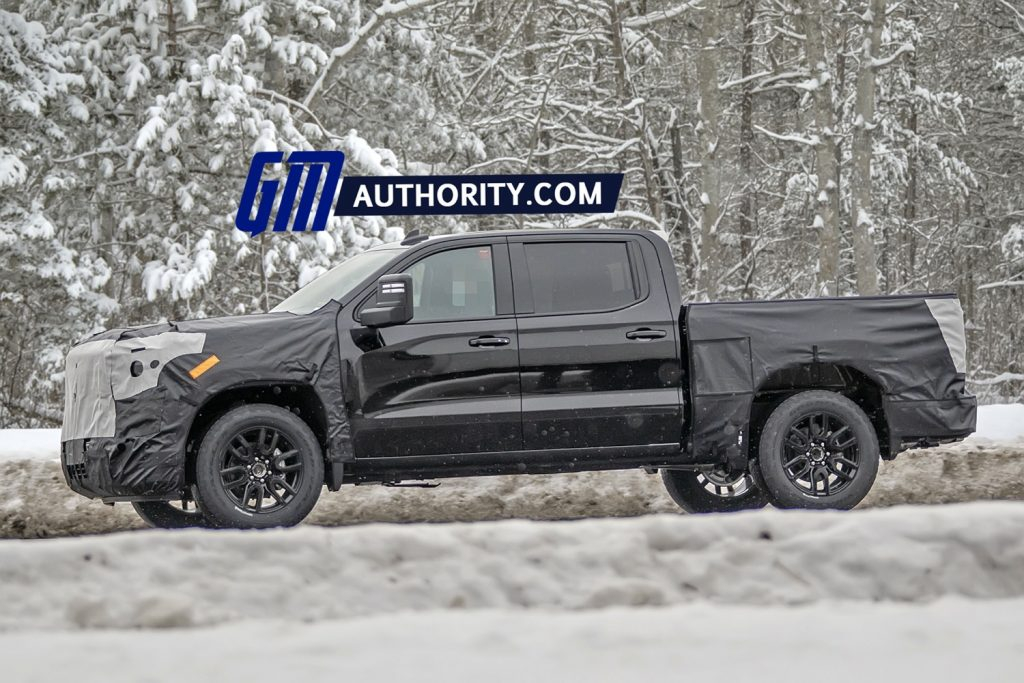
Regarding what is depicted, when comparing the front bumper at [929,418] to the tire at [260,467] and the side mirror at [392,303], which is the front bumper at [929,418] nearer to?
the side mirror at [392,303]

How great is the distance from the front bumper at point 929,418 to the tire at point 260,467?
3.78 metres

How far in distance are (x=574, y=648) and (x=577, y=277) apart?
518cm

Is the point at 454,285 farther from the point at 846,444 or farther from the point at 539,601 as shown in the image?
the point at 539,601

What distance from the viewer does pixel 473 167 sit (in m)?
23.4

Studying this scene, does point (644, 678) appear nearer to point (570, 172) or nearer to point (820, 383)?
point (820, 383)

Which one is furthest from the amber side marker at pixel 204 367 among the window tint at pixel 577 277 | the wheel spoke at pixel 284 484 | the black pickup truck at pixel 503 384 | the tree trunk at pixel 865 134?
the tree trunk at pixel 865 134

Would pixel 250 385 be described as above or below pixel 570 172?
below

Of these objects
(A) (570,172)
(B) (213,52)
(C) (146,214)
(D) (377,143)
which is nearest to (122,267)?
(C) (146,214)

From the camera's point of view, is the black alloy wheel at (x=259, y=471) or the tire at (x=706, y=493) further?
the tire at (x=706, y=493)

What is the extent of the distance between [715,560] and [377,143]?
20750 mm

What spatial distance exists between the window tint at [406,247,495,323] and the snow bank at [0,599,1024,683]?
14.4 ft

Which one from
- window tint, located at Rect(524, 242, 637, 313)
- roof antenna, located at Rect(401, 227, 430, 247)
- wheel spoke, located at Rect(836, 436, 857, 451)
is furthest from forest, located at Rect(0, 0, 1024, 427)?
wheel spoke, located at Rect(836, 436, 857, 451)

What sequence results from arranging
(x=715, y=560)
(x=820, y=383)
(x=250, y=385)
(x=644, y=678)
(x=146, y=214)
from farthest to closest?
(x=146, y=214) → (x=820, y=383) → (x=250, y=385) → (x=715, y=560) → (x=644, y=678)

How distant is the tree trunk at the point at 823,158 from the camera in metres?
22.8
